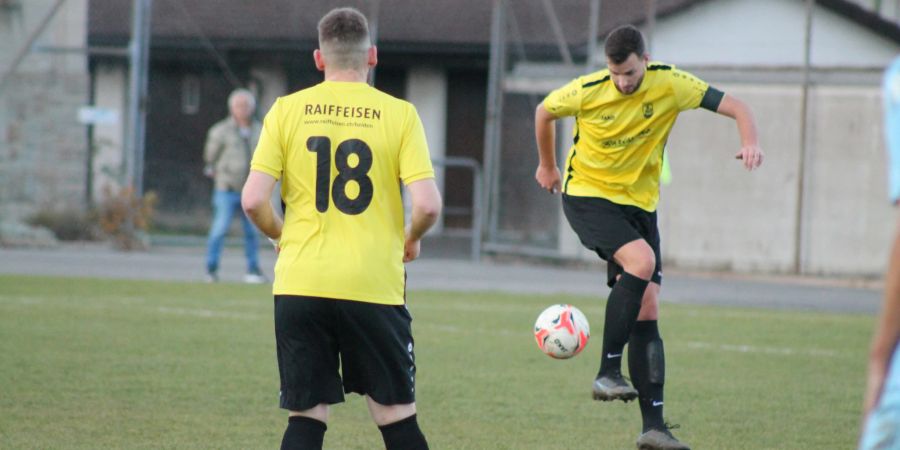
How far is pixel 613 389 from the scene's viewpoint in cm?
669

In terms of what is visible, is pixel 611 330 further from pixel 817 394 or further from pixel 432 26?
pixel 432 26

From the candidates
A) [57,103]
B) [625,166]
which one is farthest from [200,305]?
[57,103]

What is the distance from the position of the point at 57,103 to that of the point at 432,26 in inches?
323

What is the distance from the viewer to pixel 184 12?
70.8ft

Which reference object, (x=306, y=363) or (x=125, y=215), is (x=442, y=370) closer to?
(x=306, y=363)

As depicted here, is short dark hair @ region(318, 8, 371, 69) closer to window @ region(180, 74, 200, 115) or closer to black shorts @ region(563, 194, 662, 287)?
black shorts @ region(563, 194, 662, 287)

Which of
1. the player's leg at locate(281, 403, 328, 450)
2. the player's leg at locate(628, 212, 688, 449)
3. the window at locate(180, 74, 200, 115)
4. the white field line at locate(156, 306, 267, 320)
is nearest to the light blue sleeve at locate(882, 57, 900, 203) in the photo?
the player's leg at locate(281, 403, 328, 450)

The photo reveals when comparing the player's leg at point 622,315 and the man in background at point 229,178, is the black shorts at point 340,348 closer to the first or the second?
the player's leg at point 622,315

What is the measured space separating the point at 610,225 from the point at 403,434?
2.36m

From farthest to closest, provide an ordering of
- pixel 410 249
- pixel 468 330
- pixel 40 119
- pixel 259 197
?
pixel 40 119 < pixel 468 330 < pixel 410 249 < pixel 259 197

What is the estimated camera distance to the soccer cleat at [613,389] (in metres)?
6.69

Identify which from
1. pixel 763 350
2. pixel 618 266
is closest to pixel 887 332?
pixel 618 266

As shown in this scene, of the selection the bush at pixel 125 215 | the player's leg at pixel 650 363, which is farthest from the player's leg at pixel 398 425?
the bush at pixel 125 215

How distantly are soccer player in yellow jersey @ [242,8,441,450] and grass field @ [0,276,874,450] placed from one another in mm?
1800
